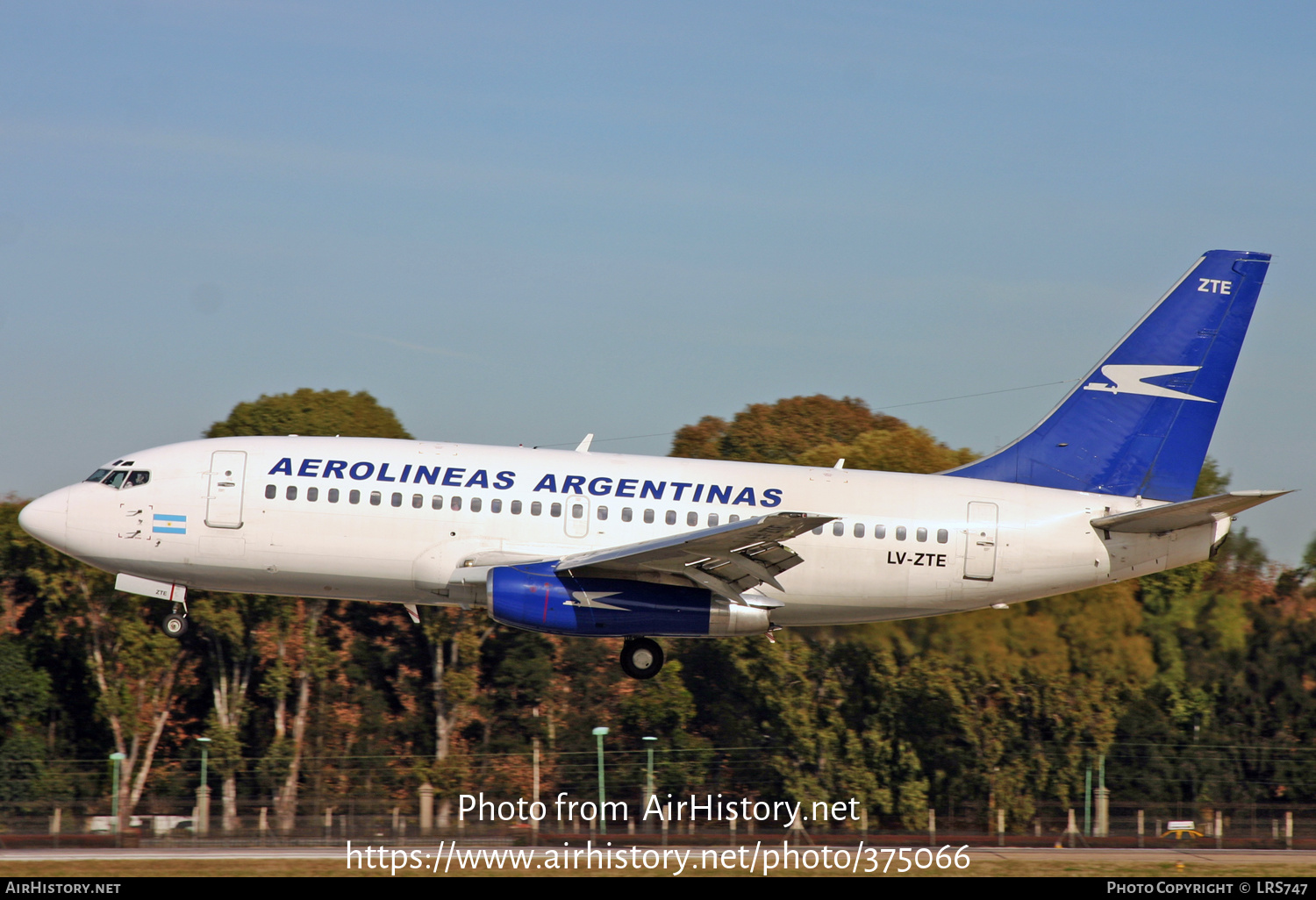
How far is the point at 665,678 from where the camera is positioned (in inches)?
2544

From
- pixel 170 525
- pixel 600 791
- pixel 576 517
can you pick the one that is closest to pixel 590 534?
pixel 576 517

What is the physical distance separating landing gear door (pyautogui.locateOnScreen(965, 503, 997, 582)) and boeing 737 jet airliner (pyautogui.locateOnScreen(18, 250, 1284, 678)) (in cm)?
4

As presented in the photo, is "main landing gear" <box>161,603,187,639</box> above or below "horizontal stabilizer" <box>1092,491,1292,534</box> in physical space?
below

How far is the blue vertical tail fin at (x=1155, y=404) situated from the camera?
33281mm

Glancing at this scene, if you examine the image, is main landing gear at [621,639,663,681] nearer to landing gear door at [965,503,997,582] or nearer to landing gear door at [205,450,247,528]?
landing gear door at [965,503,997,582]

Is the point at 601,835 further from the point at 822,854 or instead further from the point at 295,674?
the point at 295,674

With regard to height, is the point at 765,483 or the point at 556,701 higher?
the point at 765,483

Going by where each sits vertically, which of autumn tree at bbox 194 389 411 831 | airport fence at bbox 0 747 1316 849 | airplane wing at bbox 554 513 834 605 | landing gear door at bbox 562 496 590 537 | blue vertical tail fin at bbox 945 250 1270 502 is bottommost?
airport fence at bbox 0 747 1316 849

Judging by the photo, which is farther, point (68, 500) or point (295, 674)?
point (295, 674)

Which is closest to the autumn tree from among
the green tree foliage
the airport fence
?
the airport fence

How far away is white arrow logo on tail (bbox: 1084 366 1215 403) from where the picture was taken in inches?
1331

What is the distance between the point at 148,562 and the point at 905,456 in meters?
39.7

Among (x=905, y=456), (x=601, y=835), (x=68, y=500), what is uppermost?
(x=905, y=456)
